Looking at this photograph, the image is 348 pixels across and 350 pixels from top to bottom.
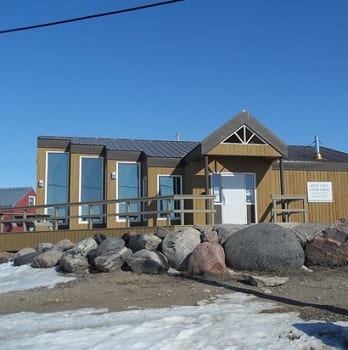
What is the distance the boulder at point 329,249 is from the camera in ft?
42.1

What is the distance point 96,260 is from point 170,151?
10.4 metres

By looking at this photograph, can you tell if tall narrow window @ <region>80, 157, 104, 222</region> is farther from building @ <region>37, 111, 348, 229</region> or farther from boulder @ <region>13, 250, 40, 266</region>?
boulder @ <region>13, 250, 40, 266</region>

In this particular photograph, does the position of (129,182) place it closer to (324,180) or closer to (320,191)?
(320,191)

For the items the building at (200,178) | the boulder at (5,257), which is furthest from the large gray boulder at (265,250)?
the boulder at (5,257)

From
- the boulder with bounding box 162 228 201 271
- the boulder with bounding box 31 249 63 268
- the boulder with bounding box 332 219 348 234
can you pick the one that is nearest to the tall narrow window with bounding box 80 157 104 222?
the boulder with bounding box 31 249 63 268

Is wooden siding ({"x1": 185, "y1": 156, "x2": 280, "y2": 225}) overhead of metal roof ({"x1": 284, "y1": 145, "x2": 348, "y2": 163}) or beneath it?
beneath

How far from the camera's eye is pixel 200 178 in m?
21.2

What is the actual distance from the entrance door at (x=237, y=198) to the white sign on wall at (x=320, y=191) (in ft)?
9.53

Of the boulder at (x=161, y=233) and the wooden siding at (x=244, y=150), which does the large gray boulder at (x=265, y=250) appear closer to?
the boulder at (x=161, y=233)

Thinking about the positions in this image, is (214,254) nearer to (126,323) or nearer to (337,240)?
(337,240)

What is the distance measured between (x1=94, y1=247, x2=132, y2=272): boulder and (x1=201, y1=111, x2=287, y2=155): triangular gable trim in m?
7.03

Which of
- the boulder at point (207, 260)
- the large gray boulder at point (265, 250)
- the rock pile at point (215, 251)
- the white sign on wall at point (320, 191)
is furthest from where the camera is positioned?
the white sign on wall at point (320, 191)

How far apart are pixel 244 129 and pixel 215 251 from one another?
8.55 m

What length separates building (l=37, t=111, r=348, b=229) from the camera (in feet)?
69.0
